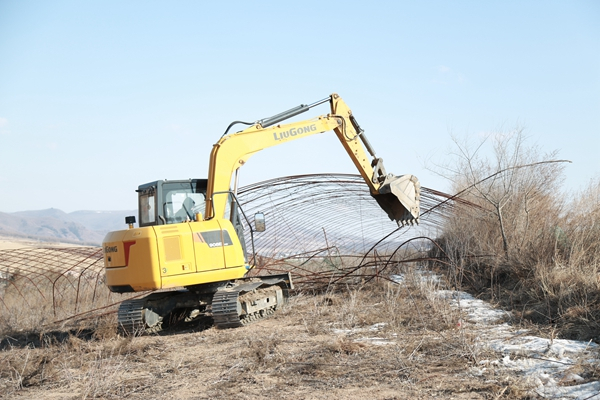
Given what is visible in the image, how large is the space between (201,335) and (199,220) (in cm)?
194

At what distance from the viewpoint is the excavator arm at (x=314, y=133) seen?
1034 cm

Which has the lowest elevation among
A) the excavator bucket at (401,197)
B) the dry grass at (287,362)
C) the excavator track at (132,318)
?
the dry grass at (287,362)

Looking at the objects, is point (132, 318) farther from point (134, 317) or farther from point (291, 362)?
point (291, 362)

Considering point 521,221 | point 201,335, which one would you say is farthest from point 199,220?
point 521,221

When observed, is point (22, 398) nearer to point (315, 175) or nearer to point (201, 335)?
point (201, 335)

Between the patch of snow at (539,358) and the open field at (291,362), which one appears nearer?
the patch of snow at (539,358)

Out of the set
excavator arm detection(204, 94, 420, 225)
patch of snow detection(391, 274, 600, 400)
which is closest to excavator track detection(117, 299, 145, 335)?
excavator arm detection(204, 94, 420, 225)

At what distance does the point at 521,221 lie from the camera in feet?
41.4

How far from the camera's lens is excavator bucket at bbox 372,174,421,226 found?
480 inches

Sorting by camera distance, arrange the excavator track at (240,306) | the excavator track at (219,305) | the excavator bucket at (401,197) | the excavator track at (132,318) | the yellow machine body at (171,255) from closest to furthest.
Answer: the yellow machine body at (171,255), the excavator track at (240,306), the excavator track at (219,305), the excavator track at (132,318), the excavator bucket at (401,197)

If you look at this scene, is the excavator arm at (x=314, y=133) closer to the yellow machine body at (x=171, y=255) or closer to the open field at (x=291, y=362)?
the yellow machine body at (x=171, y=255)

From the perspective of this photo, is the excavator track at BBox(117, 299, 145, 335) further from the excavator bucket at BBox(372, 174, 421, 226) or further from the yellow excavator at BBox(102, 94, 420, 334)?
the excavator bucket at BBox(372, 174, 421, 226)

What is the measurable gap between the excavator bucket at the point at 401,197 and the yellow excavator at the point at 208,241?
0.07 ft

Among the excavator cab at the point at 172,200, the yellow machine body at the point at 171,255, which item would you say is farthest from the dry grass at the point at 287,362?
the excavator cab at the point at 172,200
